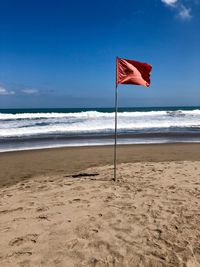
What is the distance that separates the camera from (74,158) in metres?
11.6

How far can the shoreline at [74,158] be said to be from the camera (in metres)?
9.38

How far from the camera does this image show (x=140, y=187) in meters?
6.75

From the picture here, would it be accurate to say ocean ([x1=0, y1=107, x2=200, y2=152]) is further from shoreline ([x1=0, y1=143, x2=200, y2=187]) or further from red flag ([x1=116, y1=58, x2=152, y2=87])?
red flag ([x1=116, y1=58, x2=152, y2=87])

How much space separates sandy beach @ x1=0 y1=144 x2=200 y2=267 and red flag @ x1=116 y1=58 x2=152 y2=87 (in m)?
2.78

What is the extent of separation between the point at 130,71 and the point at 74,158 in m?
5.57

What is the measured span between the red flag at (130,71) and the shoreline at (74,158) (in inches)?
152

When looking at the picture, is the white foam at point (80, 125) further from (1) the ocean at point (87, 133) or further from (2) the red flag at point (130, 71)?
(2) the red flag at point (130, 71)

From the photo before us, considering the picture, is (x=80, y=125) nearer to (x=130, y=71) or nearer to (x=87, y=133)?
(x=87, y=133)

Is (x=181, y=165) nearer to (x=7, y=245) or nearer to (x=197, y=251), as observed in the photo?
(x=197, y=251)

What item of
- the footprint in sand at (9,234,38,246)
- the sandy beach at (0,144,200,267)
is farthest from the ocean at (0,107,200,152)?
the footprint in sand at (9,234,38,246)

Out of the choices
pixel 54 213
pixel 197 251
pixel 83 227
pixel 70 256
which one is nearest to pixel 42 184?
pixel 54 213

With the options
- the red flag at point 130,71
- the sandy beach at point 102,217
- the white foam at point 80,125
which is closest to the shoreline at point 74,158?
the sandy beach at point 102,217

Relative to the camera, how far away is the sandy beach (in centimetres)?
381

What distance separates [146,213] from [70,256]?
1.94m
